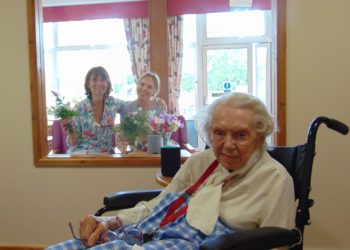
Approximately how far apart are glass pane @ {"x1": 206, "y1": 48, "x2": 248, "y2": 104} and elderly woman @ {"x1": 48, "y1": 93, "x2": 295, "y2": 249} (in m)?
3.92

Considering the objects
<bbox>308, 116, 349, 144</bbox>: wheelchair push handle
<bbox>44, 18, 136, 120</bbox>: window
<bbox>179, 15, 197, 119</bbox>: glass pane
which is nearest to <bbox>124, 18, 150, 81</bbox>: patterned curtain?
<bbox>44, 18, 136, 120</bbox>: window

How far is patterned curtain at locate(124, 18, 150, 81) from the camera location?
5.40 meters

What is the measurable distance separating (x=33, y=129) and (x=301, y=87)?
1.70 metres

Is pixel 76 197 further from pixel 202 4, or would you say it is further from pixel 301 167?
pixel 202 4

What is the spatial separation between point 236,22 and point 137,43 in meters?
1.48

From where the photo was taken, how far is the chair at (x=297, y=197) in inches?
39.4

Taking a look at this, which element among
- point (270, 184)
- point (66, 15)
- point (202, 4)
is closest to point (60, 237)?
point (270, 184)

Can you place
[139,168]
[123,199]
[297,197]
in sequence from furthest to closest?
[139,168] → [123,199] → [297,197]

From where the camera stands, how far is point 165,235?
1241 mm

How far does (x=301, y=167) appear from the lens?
4.47 ft

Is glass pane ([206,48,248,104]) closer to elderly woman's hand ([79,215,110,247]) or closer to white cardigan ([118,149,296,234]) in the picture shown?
white cardigan ([118,149,296,234])

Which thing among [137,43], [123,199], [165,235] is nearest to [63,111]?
[123,199]

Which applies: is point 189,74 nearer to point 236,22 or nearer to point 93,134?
point 236,22

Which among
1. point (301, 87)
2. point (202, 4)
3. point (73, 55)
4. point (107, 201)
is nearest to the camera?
point (107, 201)
